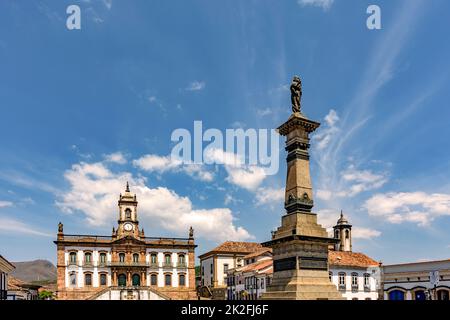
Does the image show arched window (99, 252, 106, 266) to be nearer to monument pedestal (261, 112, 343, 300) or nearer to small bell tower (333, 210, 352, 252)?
small bell tower (333, 210, 352, 252)

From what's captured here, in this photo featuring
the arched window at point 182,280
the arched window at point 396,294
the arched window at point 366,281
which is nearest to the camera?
the arched window at point 396,294

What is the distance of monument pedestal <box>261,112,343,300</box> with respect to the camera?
19016 mm

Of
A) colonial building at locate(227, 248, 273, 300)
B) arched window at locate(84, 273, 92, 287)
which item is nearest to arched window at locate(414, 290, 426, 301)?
colonial building at locate(227, 248, 273, 300)

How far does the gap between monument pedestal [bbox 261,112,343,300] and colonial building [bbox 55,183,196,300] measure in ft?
127

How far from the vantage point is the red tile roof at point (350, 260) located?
43041 millimetres

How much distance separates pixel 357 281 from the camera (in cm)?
4347

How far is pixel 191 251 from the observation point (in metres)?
61.5

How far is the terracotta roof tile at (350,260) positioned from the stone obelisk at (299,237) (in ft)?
78.2

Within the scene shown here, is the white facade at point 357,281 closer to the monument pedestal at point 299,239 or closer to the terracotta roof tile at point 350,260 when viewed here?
the terracotta roof tile at point 350,260

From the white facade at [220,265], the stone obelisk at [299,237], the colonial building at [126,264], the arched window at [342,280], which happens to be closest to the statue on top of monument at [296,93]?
the stone obelisk at [299,237]
